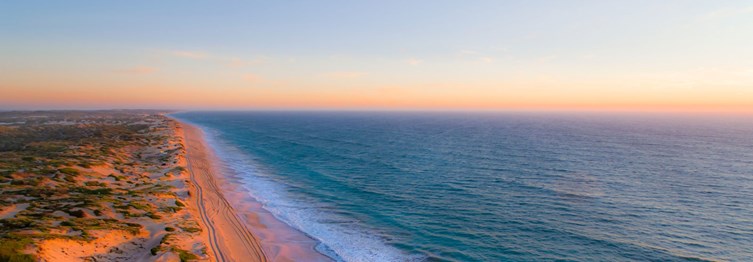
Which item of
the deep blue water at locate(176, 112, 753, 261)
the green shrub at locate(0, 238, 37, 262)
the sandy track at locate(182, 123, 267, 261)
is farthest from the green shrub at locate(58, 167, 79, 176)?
the green shrub at locate(0, 238, 37, 262)

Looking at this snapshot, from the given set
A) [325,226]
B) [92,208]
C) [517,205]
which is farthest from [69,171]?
[517,205]

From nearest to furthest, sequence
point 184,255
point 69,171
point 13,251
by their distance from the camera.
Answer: point 13,251
point 184,255
point 69,171

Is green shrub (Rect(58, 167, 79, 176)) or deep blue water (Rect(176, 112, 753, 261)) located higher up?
green shrub (Rect(58, 167, 79, 176))

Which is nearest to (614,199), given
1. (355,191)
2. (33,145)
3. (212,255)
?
(355,191)

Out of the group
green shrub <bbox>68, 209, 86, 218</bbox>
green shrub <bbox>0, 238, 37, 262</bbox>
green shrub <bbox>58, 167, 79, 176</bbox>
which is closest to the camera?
green shrub <bbox>0, 238, 37, 262</bbox>

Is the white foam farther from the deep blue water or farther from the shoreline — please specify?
the shoreline

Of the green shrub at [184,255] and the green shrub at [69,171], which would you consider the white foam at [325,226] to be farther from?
the green shrub at [69,171]

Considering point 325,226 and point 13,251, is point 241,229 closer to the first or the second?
point 325,226

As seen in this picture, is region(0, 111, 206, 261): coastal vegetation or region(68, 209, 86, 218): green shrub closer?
region(0, 111, 206, 261): coastal vegetation
